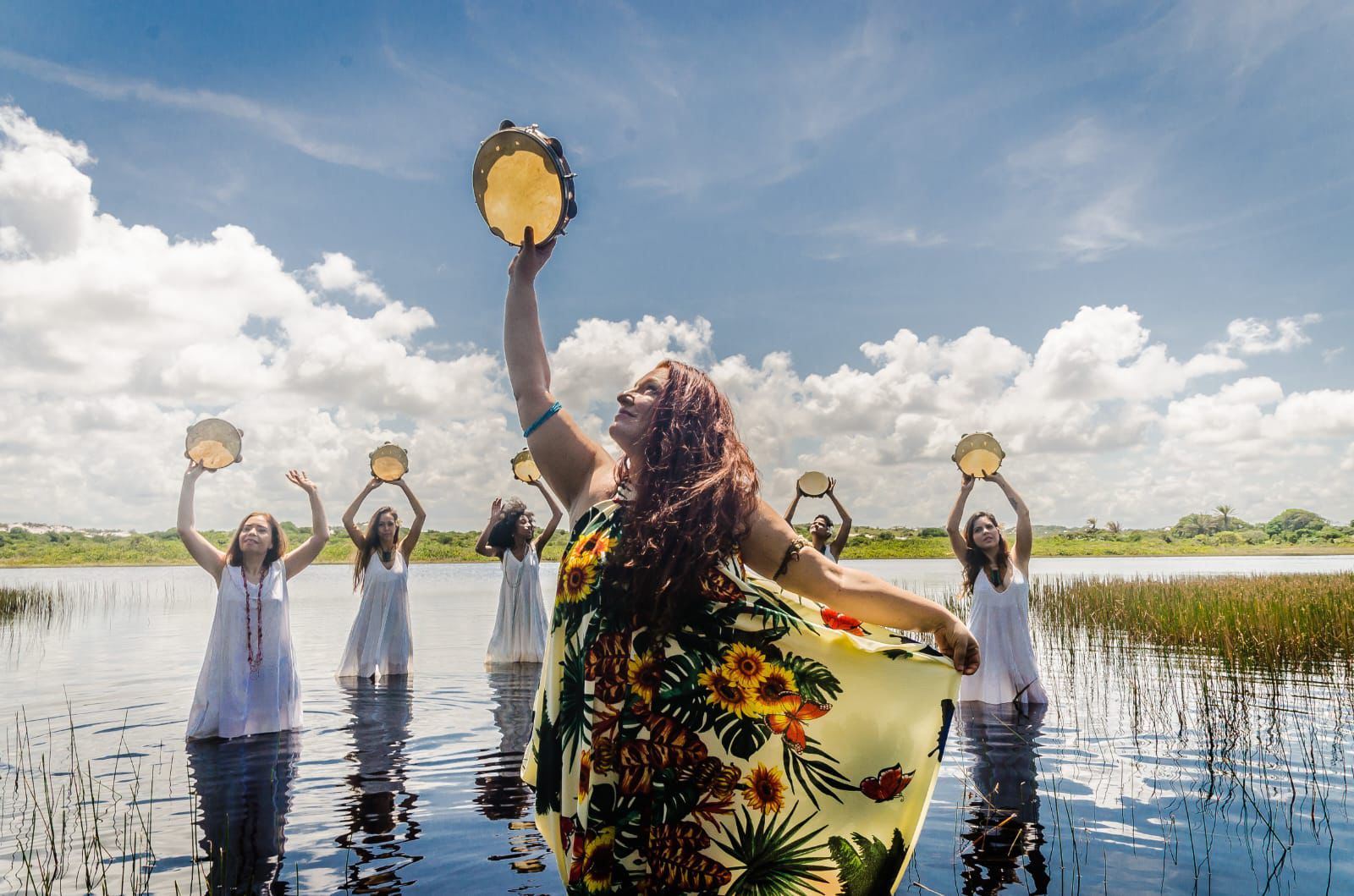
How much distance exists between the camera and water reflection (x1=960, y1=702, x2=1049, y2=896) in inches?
200

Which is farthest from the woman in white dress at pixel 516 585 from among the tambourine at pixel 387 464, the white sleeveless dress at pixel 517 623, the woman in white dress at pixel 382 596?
the tambourine at pixel 387 464

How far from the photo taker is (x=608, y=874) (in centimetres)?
251

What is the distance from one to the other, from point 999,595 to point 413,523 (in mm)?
8140

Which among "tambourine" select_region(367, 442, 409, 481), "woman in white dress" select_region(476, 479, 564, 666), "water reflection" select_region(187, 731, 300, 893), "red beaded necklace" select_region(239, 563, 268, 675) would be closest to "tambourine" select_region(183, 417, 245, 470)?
"red beaded necklace" select_region(239, 563, 268, 675)

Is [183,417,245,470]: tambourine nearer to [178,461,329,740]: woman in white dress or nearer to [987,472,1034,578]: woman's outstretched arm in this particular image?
[178,461,329,740]: woman in white dress

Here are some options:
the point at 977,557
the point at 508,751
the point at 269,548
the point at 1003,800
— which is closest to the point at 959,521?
the point at 977,557

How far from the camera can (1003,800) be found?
6.57 meters

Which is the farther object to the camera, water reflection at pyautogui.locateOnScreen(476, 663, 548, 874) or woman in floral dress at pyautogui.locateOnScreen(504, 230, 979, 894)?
water reflection at pyautogui.locateOnScreen(476, 663, 548, 874)

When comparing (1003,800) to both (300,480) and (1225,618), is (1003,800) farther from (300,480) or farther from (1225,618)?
(1225,618)

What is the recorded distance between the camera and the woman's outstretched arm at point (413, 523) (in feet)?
39.8

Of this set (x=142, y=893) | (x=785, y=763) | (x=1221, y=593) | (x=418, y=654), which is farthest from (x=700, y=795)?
(x=1221, y=593)

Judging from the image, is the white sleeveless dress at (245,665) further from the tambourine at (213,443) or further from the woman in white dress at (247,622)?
the tambourine at (213,443)

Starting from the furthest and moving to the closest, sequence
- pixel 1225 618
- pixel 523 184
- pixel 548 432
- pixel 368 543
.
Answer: pixel 1225 618
pixel 368 543
pixel 523 184
pixel 548 432

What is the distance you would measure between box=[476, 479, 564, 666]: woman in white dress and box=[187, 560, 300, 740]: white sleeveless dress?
18.0ft
